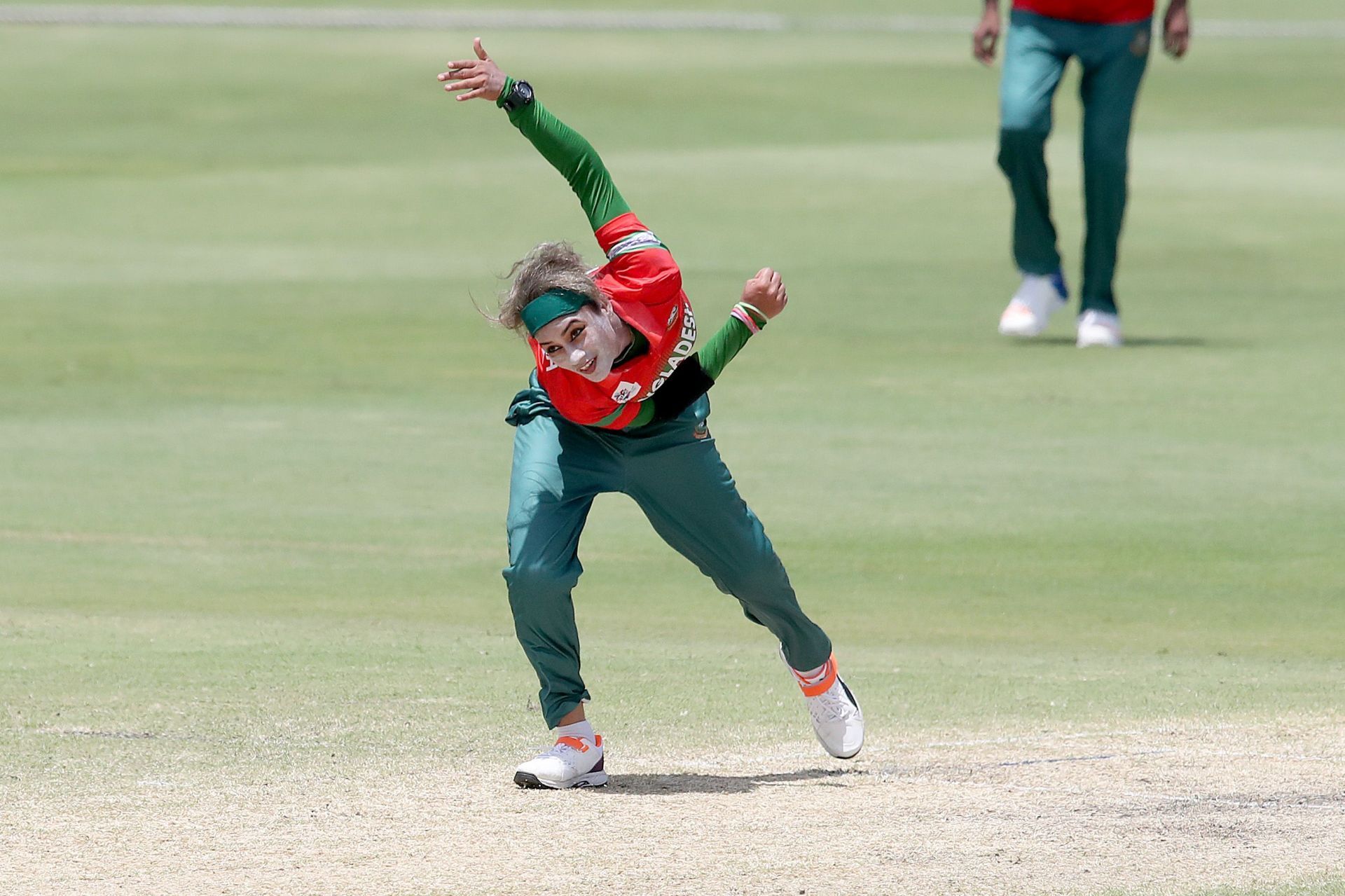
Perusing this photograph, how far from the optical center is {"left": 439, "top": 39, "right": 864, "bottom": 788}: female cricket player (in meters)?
6.20

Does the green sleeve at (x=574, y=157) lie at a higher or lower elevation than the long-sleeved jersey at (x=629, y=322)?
higher

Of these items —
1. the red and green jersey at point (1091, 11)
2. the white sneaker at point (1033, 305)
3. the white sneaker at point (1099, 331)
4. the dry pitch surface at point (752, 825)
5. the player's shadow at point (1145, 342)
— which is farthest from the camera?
the white sneaker at point (1033, 305)

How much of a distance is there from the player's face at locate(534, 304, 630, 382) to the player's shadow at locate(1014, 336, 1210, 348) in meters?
8.45

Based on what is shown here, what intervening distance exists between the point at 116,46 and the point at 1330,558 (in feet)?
74.9

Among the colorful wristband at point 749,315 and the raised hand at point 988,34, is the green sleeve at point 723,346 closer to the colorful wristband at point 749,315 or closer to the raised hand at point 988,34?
the colorful wristband at point 749,315

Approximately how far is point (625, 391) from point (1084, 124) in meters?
8.71

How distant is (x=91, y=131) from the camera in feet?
81.0

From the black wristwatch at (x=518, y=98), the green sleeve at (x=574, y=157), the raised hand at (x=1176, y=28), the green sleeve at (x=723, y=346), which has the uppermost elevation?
the black wristwatch at (x=518, y=98)

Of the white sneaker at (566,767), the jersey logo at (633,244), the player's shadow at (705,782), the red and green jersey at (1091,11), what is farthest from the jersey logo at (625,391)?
the red and green jersey at (1091,11)

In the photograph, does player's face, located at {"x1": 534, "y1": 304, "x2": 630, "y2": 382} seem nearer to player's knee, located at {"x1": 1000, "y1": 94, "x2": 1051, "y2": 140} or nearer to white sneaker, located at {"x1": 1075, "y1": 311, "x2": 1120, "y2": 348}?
player's knee, located at {"x1": 1000, "y1": 94, "x2": 1051, "y2": 140}

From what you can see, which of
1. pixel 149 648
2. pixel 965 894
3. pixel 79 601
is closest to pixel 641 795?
pixel 965 894

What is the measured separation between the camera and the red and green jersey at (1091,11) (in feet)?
45.2

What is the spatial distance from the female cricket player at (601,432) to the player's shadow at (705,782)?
0.08 metres

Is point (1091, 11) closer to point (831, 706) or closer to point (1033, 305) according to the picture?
point (1033, 305)
